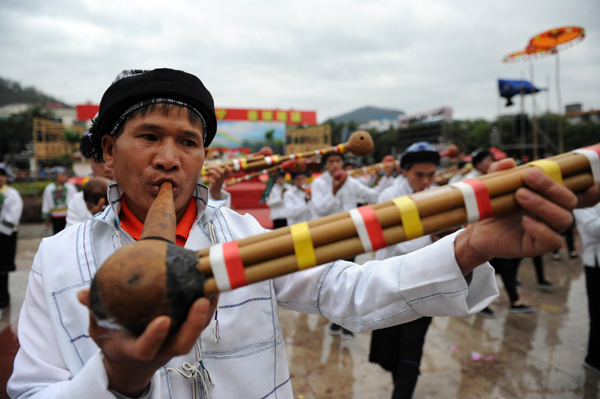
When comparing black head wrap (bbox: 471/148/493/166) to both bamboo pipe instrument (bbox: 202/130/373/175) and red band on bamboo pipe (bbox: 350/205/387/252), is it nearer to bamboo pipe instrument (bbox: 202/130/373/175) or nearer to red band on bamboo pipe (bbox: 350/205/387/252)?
bamboo pipe instrument (bbox: 202/130/373/175)

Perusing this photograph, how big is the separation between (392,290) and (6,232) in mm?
6404

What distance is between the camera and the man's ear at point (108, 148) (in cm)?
126

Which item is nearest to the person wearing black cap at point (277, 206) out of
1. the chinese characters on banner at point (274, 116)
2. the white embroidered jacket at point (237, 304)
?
the white embroidered jacket at point (237, 304)

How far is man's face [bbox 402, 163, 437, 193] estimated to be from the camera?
3.65 m

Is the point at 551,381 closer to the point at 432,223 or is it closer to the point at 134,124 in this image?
the point at 432,223

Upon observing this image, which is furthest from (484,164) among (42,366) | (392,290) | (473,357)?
(42,366)

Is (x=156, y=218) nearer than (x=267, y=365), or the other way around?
(x=156, y=218)

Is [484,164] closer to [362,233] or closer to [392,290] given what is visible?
[392,290]

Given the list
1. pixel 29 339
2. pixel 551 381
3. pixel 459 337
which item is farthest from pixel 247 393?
pixel 459 337

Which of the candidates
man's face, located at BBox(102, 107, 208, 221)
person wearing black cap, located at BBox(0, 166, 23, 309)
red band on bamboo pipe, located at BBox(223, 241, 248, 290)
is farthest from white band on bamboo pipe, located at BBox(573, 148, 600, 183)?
person wearing black cap, located at BBox(0, 166, 23, 309)

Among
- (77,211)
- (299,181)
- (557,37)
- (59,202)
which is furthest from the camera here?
(557,37)

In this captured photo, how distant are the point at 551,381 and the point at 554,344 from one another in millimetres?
865

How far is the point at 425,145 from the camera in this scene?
380 centimetres

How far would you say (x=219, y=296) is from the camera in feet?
3.31
